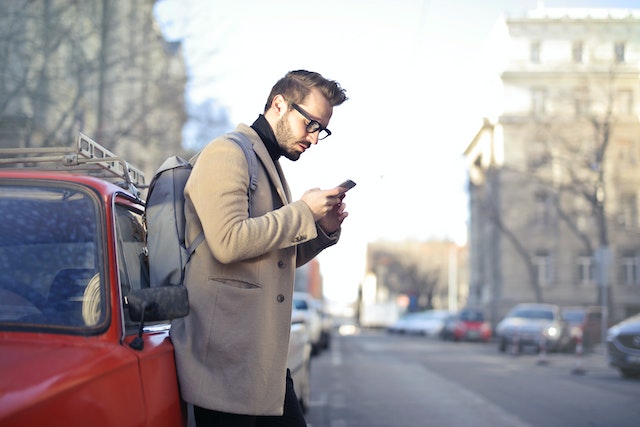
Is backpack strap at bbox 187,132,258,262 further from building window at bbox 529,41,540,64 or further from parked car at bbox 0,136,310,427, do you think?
building window at bbox 529,41,540,64

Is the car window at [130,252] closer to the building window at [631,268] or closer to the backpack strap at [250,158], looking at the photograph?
the backpack strap at [250,158]

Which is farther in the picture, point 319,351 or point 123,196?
point 319,351

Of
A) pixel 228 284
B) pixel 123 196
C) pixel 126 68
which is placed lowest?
pixel 228 284

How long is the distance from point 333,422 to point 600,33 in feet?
116

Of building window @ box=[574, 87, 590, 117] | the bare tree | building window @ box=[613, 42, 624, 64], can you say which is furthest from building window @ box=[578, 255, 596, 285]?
the bare tree

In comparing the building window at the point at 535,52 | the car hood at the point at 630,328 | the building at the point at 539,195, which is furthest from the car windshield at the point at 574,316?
the building window at the point at 535,52

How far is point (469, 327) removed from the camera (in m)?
39.7

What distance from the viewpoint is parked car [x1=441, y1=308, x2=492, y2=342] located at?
39.4 meters

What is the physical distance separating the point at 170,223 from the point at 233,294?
0.35 meters


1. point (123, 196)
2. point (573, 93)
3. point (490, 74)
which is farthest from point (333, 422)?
point (490, 74)

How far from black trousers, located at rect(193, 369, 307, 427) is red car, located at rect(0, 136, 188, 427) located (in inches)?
4.0

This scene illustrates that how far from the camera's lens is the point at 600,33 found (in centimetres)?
3944

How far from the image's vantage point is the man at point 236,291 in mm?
2631

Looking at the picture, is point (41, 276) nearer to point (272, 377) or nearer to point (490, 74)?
point (272, 377)
